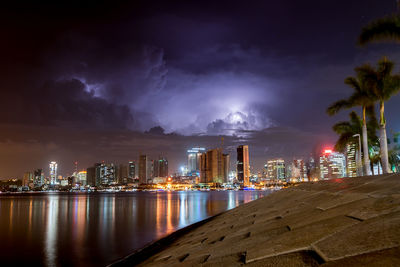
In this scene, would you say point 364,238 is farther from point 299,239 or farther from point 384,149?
point 384,149

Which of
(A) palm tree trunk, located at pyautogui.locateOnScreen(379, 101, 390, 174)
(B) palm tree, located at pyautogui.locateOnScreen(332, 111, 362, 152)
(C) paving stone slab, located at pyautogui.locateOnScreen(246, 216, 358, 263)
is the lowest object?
(C) paving stone slab, located at pyautogui.locateOnScreen(246, 216, 358, 263)

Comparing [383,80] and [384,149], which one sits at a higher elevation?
[383,80]

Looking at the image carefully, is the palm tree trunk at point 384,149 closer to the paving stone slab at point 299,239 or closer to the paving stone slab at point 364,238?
the paving stone slab at point 299,239

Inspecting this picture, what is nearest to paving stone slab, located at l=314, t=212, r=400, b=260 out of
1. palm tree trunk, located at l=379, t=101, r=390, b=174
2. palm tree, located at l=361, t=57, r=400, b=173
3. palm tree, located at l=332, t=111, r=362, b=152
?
palm tree trunk, located at l=379, t=101, r=390, b=174

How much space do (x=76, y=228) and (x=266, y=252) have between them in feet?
109

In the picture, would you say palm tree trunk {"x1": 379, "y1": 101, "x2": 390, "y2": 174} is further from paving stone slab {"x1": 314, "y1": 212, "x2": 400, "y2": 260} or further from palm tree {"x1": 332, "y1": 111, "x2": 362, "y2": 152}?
paving stone slab {"x1": 314, "y1": 212, "x2": 400, "y2": 260}

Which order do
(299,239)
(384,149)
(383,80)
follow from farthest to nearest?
(383,80)
(384,149)
(299,239)

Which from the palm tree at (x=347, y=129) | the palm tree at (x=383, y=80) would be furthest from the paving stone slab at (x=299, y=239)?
the palm tree at (x=347, y=129)

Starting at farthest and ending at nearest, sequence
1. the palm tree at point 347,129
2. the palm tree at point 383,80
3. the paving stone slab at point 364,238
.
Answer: the palm tree at point 347,129 → the palm tree at point 383,80 → the paving stone slab at point 364,238

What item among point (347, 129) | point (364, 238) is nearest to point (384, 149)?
point (347, 129)

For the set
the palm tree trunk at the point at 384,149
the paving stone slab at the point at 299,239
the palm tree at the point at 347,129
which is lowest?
the paving stone slab at the point at 299,239

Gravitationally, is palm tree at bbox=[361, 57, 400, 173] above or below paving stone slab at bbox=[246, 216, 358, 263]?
above

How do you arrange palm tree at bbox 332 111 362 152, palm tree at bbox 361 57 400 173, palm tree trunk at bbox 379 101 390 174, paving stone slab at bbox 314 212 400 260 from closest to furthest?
paving stone slab at bbox 314 212 400 260 < palm tree trunk at bbox 379 101 390 174 < palm tree at bbox 361 57 400 173 < palm tree at bbox 332 111 362 152

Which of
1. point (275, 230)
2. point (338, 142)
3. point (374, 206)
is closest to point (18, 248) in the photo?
point (275, 230)
